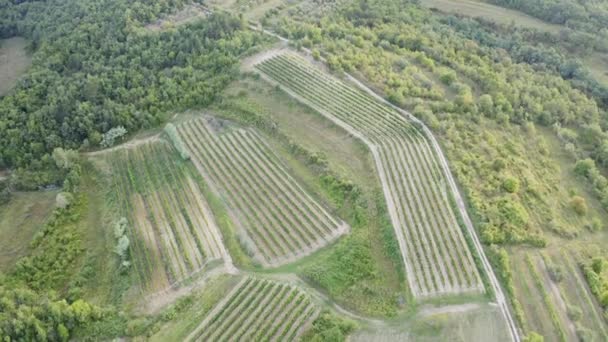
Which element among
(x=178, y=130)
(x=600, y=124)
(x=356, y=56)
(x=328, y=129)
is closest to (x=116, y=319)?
(x=178, y=130)

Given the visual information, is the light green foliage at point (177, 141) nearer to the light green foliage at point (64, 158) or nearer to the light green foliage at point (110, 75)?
the light green foliage at point (110, 75)

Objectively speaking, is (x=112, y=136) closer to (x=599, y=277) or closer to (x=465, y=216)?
(x=465, y=216)

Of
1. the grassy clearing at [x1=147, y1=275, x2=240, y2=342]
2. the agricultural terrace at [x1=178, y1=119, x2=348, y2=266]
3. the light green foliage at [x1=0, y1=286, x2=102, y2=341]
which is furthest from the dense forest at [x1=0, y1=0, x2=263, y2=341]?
the agricultural terrace at [x1=178, y1=119, x2=348, y2=266]

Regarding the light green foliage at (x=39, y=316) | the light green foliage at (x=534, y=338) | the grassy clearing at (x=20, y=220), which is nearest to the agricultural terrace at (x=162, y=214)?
the light green foliage at (x=39, y=316)

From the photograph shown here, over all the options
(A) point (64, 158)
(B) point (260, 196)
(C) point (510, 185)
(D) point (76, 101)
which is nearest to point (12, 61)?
(D) point (76, 101)

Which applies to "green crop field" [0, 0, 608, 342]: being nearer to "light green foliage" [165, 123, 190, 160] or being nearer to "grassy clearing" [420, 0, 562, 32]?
"light green foliage" [165, 123, 190, 160]

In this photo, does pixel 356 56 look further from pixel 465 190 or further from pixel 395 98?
pixel 465 190
